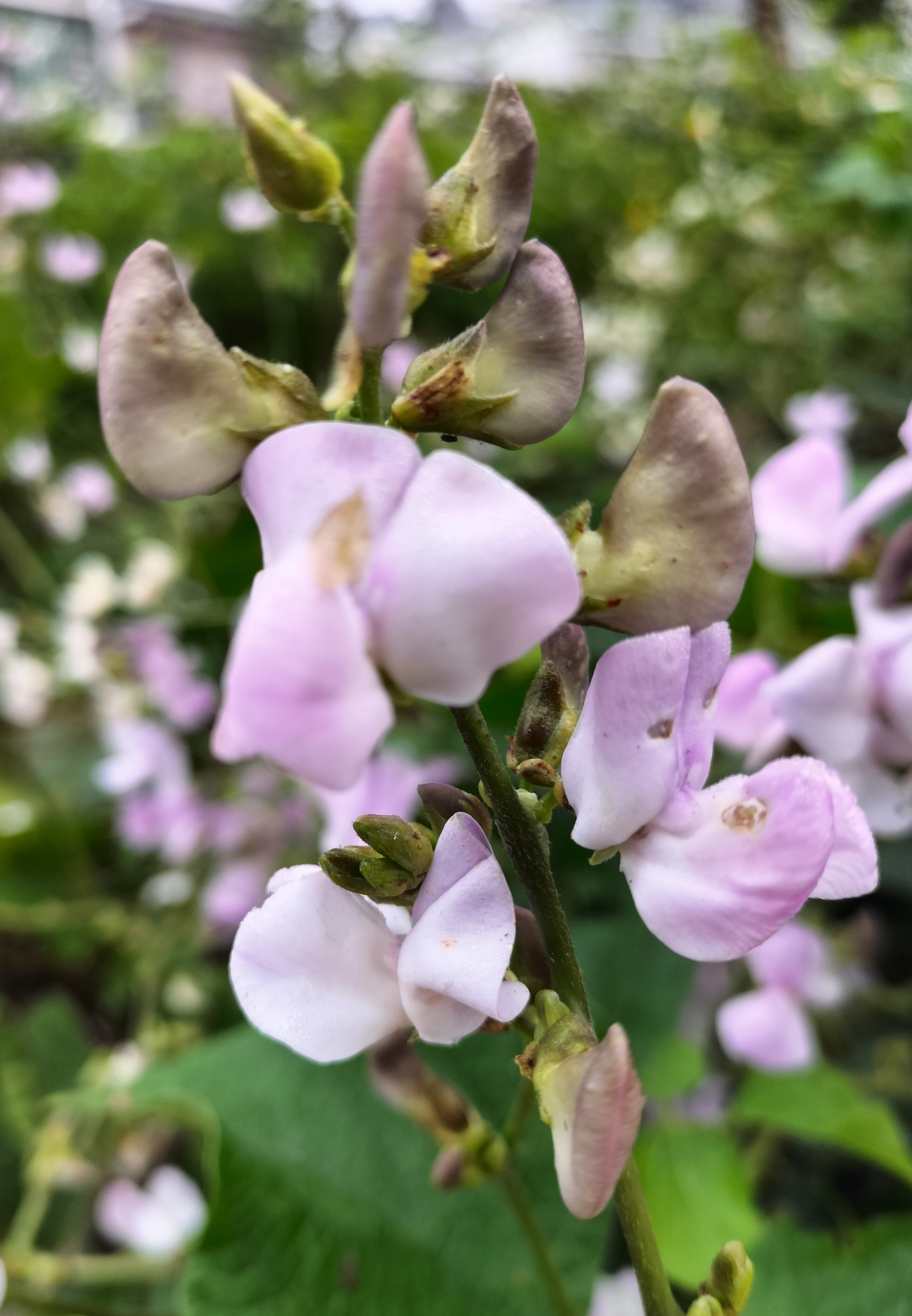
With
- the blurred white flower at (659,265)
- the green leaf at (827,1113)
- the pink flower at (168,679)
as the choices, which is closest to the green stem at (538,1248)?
the green leaf at (827,1113)

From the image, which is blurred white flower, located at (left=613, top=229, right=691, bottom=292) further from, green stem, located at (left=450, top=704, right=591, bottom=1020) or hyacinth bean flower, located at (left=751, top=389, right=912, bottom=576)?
green stem, located at (left=450, top=704, right=591, bottom=1020)

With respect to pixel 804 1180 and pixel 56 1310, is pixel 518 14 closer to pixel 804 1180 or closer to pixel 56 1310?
pixel 804 1180

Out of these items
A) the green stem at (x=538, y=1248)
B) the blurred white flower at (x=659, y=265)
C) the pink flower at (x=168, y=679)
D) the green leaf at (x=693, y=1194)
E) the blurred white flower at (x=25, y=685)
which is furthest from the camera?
the blurred white flower at (x=659, y=265)

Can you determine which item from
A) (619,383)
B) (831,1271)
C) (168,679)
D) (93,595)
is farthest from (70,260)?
(831,1271)

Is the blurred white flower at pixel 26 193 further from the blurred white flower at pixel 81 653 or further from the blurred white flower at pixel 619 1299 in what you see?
the blurred white flower at pixel 619 1299

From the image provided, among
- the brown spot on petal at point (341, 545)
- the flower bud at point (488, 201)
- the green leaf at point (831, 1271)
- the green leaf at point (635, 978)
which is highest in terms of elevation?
the flower bud at point (488, 201)

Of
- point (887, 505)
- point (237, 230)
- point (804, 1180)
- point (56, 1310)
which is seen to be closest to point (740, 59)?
point (237, 230)

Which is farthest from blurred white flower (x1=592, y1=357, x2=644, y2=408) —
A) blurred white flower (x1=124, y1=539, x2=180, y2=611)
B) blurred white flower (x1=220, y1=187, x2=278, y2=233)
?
blurred white flower (x1=124, y1=539, x2=180, y2=611)

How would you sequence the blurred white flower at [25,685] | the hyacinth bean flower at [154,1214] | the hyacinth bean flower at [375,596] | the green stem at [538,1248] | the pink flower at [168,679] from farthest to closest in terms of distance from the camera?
1. the blurred white flower at [25,685]
2. the pink flower at [168,679]
3. the hyacinth bean flower at [154,1214]
4. the green stem at [538,1248]
5. the hyacinth bean flower at [375,596]
